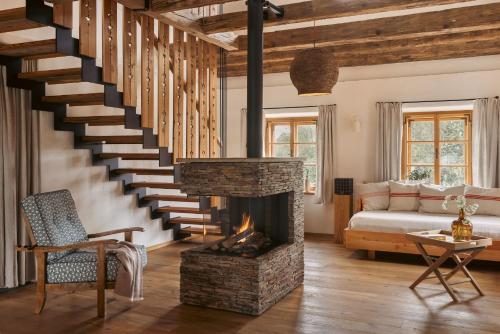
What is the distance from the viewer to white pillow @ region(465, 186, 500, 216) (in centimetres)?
586

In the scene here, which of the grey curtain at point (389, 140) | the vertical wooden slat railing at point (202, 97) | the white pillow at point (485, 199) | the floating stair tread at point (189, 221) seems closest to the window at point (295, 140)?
the grey curtain at point (389, 140)

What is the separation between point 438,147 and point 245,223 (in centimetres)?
390

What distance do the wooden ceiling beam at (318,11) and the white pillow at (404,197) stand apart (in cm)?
287

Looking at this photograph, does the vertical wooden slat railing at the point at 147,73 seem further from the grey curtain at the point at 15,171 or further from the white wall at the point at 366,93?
the white wall at the point at 366,93

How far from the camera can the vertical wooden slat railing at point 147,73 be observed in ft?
14.9

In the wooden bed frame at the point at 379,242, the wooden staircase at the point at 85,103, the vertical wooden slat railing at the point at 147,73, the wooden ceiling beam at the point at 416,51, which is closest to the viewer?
the wooden staircase at the point at 85,103

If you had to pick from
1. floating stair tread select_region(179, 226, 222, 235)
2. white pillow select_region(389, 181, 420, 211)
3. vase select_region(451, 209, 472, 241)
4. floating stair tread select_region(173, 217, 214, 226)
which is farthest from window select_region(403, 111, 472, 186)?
floating stair tread select_region(173, 217, 214, 226)

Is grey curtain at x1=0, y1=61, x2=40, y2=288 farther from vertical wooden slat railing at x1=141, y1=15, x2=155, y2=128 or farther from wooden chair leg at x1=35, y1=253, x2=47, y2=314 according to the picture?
vertical wooden slat railing at x1=141, y1=15, x2=155, y2=128

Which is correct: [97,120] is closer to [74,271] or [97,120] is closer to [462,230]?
[74,271]

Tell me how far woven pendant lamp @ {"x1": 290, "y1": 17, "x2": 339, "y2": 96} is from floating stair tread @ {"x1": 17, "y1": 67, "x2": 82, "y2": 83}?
1919 millimetres

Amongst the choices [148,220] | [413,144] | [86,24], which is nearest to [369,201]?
[413,144]

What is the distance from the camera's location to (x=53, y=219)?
13.2 feet

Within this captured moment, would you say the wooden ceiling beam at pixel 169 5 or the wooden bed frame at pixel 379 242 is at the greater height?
the wooden ceiling beam at pixel 169 5

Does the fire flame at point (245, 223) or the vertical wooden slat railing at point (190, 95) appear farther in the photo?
the vertical wooden slat railing at point (190, 95)
